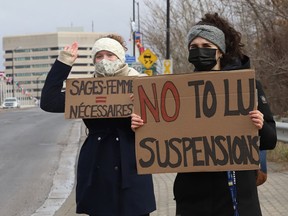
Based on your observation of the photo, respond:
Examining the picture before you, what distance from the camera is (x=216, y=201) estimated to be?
9.91 ft

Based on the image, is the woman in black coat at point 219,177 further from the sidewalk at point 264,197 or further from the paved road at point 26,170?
the paved road at point 26,170

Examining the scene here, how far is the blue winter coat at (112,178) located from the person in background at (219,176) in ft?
1.91

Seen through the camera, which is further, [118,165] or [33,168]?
[33,168]

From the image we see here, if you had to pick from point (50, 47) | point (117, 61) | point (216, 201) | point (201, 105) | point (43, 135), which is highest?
point (50, 47)

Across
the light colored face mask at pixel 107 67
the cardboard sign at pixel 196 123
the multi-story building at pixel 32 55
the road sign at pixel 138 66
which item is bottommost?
the cardboard sign at pixel 196 123

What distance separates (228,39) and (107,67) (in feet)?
3.37

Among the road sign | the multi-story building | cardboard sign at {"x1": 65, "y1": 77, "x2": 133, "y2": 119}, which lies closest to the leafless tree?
the road sign

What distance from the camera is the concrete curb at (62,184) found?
7.50 m

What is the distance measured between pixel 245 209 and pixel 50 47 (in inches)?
6144

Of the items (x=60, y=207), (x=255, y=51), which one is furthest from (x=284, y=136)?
(x=255, y=51)

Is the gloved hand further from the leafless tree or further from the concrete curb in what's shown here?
the leafless tree

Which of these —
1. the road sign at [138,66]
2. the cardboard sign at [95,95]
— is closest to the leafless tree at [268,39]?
the road sign at [138,66]

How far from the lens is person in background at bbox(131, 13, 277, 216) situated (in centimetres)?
300

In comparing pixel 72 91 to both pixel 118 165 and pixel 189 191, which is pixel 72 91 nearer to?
pixel 118 165
